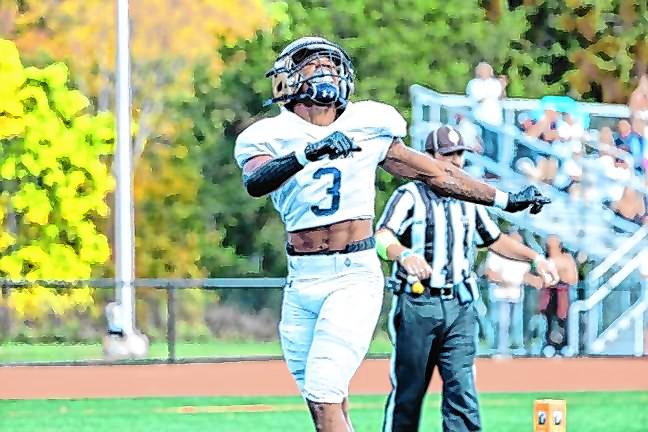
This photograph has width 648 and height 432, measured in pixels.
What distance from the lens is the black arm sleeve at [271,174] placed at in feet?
20.0

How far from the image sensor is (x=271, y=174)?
6.17 metres

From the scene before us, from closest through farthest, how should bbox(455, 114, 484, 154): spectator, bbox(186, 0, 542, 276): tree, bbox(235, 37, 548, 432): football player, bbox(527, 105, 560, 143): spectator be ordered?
bbox(235, 37, 548, 432): football player < bbox(455, 114, 484, 154): spectator < bbox(527, 105, 560, 143): spectator < bbox(186, 0, 542, 276): tree

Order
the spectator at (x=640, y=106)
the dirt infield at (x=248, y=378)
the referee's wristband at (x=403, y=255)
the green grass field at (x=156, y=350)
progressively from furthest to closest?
the spectator at (x=640, y=106) < the green grass field at (x=156, y=350) < the dirt infield at (x=248, y=378) < the referee's wristband at (x=403, y=255)

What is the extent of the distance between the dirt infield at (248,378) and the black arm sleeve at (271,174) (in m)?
8.64

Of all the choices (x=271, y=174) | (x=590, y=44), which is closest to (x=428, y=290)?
(x=271, y=174)

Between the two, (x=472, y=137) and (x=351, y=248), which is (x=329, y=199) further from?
(x=472, y=137)

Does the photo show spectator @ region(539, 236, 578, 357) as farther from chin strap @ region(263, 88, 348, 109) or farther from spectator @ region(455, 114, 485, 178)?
chin strap @ region(263, 88, 348, 109)

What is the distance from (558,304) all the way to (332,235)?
13.0m

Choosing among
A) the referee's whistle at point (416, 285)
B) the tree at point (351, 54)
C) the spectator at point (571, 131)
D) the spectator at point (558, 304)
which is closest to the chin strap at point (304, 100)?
the referee's whistle at point (416, 285)

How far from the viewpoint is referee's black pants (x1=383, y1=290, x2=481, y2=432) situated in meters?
7.63

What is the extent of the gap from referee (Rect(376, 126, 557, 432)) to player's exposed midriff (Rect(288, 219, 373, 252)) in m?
0.91

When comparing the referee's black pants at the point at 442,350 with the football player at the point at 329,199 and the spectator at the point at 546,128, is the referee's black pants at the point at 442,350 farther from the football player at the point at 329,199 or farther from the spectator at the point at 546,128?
the spectator at the point at 546,128

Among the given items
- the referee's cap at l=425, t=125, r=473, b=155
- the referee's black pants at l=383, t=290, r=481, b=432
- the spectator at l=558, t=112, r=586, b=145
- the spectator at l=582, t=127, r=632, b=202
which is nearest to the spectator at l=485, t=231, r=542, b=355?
the spectator at l=582, t=127, r=632, b=202

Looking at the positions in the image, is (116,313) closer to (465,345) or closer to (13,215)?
(13,215)
